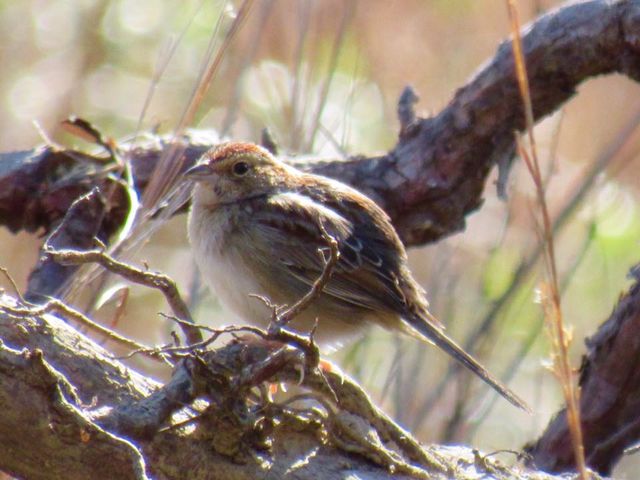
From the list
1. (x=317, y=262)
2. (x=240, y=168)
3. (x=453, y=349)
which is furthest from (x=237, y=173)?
(x=453, y=349)

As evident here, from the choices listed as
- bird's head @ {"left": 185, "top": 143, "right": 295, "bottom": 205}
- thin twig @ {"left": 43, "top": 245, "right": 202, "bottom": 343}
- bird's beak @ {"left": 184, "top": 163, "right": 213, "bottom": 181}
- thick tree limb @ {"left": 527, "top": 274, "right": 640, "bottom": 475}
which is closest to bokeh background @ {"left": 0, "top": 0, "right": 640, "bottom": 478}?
bird's head @ {"left": 185, "top": 143, "right": 295, "bottom": 205}

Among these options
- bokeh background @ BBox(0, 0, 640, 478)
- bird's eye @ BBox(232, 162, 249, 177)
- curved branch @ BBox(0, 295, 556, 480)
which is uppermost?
bokeh background @ BBox(0, 0, 640, 478)

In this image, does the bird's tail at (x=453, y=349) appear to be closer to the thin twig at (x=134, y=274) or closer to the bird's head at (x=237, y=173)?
the bird's head at (x=237, y=173)

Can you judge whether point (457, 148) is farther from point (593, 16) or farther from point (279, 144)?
point (279, 144)

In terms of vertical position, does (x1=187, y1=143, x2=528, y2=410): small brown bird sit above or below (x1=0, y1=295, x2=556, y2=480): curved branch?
above

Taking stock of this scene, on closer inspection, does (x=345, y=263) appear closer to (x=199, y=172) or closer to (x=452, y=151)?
(x=452, y=151)

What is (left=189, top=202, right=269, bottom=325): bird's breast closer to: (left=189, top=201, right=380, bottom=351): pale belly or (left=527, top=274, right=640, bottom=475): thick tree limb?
(left=189, top=201, right=380, bottom=351): pale belly

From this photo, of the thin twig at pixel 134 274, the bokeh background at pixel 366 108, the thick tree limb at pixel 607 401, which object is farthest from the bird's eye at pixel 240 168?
the thin twig at pixel 134 274
